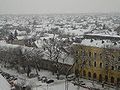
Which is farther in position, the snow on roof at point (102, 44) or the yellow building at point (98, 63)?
the snow on roof at point (102, 44)

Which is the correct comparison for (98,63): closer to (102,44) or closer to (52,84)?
(102,44)

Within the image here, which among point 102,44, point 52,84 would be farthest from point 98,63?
point 52,84

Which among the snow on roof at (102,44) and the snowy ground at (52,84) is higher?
the snow on roof at (102,44)

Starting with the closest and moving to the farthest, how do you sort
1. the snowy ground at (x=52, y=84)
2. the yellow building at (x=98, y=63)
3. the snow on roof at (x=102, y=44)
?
the snowy ground at (x=52, y=84) < the yellow building at (x=98, y=63) < the snow on roof at (x=102, y=44)

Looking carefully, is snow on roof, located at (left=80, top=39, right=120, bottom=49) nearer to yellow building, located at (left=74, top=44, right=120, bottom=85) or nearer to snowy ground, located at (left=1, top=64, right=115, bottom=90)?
yellow building, located at (left=74, top=44, right=120, bottom=85)

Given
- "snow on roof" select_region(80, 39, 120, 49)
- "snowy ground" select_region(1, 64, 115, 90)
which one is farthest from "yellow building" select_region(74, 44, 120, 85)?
"snowy ground" select_region(1, 64, 115, 90)

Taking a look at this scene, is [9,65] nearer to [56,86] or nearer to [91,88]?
[56,86]

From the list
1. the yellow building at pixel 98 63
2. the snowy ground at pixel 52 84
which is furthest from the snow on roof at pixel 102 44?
the snowy ground at pixel 52 84

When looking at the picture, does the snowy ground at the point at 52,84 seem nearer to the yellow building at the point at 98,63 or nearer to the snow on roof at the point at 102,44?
the yellow building at the point at 98,63

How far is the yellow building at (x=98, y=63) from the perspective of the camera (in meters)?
24.8

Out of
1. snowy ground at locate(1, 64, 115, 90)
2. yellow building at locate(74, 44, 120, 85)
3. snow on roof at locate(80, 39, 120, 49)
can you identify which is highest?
snow on roof at locate(80, 39, 120, 49)

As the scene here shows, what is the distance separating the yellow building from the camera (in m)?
24.8

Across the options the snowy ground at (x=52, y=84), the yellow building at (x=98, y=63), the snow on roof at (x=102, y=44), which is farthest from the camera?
the snow on roof at (x=102, y=44)

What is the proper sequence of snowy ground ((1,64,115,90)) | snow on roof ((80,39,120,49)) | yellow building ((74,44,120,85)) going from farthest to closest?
snow on roof ((80,39,120,49)) < yellow building ((74,44,120,85)) < snowy ground ((1,64,115,90))
